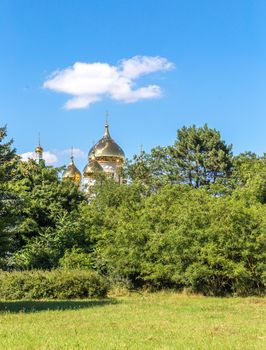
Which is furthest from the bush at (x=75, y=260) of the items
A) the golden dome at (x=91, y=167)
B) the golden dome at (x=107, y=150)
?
the golden dome at (x=107, y=150)

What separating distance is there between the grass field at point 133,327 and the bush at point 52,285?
3.37 meters

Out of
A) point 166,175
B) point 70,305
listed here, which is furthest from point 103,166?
point 70,305

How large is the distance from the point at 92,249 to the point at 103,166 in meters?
25.6

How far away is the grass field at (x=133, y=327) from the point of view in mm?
10117

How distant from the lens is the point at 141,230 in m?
26.8

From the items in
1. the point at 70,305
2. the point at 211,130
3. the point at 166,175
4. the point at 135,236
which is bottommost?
the point at 70,305

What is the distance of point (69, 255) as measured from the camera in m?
28.7

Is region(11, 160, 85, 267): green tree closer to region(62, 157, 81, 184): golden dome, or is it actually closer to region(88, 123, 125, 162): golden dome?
region(88, 123, 125, 162): golden dome

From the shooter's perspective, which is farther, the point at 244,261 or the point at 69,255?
the point at 69,255

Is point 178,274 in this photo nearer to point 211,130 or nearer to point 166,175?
point 166,175

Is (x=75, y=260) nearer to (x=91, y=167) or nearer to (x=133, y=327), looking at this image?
(x=133, y=327)

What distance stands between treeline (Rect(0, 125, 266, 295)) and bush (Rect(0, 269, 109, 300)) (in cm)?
115

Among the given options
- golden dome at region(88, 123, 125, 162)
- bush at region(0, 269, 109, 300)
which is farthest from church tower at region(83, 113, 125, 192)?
bush at region(0, 269, 109, 300)

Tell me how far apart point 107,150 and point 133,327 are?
142ft
